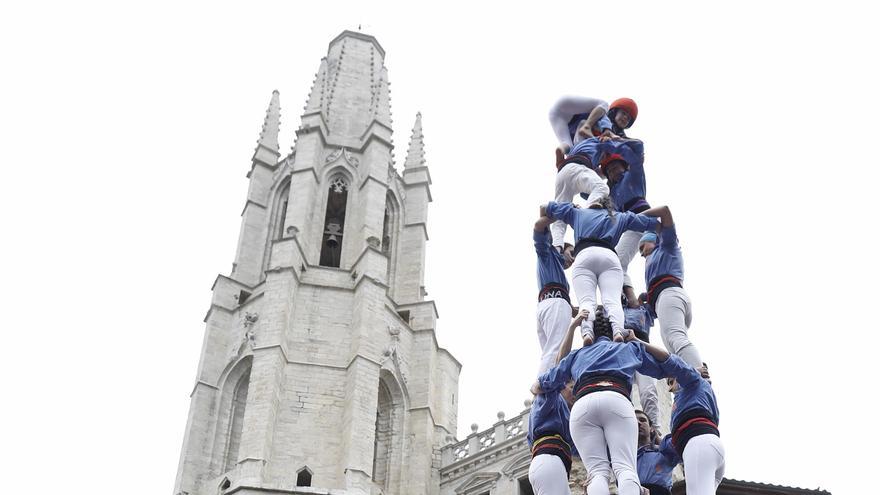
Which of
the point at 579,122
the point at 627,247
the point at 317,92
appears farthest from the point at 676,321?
the point at 317,92

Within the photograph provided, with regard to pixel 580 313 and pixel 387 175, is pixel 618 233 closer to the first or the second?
pixel 580 313

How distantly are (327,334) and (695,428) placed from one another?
28.1 meters

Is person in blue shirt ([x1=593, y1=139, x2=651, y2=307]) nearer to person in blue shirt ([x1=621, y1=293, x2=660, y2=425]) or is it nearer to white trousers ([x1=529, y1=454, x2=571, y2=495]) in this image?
person in blue shirt ([x1=621, y1=293, x2=660, y2=425])

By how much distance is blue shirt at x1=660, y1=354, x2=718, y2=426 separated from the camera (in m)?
10.8

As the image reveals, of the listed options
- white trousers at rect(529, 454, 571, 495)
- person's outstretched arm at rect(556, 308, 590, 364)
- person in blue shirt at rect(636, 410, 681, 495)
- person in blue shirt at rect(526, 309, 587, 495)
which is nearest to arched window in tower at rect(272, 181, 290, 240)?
person's outstretched arm at rect(556, 308, 590, 364)

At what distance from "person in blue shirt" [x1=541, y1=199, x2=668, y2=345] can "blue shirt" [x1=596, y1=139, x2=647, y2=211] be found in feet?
2.41

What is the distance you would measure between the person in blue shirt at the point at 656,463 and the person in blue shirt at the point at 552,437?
0.71 m

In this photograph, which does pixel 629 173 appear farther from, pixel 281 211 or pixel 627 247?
pixel 281 211

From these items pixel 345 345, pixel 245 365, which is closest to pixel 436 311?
pixel 345 345

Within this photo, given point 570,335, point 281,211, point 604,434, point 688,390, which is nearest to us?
point 604,434

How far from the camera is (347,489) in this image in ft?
109

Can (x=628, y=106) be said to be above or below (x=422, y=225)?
below

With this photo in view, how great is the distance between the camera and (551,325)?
12031mm

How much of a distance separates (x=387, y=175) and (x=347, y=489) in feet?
47.7
